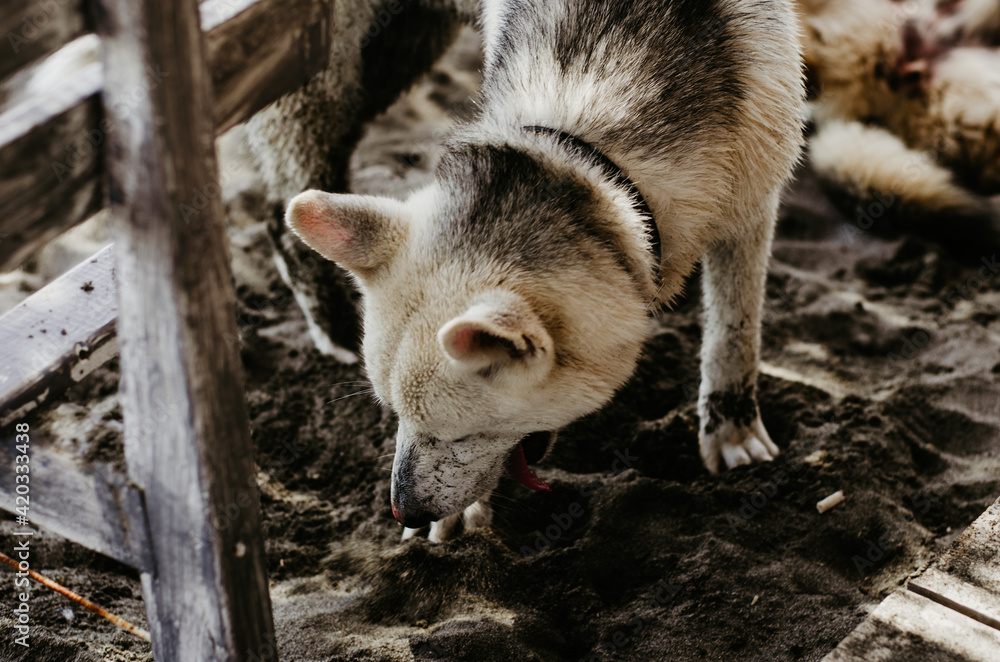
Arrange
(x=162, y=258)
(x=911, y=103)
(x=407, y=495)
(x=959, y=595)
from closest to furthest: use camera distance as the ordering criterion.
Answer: (x=162, y=258)
(x=959, y=595)
(x=407, y=495)
(x=911, y=103)

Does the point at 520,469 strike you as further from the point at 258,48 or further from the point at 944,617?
the point at 258,48

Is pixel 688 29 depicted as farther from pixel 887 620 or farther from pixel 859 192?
pixel 859 192

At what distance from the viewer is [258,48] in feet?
4.34

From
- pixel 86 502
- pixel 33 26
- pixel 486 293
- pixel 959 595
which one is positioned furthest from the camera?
pixel 959 595

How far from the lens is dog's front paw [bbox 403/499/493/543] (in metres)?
2.59

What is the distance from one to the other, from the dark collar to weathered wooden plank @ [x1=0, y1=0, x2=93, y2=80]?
1209 millimetres

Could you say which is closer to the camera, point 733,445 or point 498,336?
point 498,336

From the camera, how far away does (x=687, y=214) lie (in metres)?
2.17

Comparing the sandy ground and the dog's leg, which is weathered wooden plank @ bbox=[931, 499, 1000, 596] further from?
the dog's leg

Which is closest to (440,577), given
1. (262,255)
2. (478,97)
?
(478,97)

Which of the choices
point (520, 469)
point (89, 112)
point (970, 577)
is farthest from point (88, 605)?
point (970, 577)

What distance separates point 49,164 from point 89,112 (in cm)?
10

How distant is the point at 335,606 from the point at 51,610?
83cm

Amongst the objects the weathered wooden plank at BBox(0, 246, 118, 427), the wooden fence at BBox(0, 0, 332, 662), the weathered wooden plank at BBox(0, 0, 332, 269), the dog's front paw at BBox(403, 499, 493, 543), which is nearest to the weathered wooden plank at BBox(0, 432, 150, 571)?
the wooden fence at BBox(0, 0, 332, 662)
